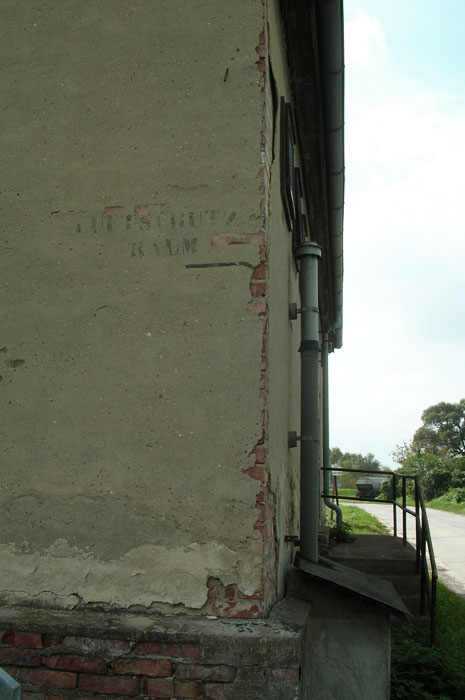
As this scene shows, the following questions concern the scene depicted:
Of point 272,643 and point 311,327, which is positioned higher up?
point 311,327

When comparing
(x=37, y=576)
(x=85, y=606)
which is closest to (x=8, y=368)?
(x=37, y=576)

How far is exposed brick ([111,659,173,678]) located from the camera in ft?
8.36

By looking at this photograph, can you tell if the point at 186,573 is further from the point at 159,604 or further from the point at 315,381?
the point at 315,381

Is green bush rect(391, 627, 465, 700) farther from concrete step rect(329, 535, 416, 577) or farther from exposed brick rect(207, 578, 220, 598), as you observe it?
exposed brick rect(207, 578, 220, 598)

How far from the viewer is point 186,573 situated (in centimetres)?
269

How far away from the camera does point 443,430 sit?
61.4 meters

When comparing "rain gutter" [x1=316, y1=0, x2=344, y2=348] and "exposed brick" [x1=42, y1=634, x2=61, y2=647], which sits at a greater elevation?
"rain gutter" [x1=316, y1=0, x2=344, y2=348]

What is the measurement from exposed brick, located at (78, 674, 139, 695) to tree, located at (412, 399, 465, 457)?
5945 cm

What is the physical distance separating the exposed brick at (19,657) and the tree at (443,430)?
195 ft

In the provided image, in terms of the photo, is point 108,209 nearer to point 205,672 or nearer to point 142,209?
point 142,209

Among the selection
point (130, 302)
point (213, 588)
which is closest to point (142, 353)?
point (130, 302)

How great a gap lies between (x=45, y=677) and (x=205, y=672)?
2.32 ft

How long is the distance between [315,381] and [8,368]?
6.21 ft

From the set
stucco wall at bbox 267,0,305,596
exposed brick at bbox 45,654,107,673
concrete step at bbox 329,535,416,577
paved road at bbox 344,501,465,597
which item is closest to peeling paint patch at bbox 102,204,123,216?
stucco wall at bbox 267,0,305,596
